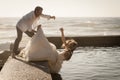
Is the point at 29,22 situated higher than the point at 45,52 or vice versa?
the point at 29,22

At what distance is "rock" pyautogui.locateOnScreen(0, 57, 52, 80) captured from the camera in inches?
217

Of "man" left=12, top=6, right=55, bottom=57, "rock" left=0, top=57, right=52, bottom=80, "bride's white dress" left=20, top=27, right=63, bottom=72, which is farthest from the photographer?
"man" left=12, top=6, right=55, bottom=57

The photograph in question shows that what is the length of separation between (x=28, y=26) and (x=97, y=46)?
858 cm

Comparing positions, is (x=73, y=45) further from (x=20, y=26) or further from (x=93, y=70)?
(x=93, y=70)

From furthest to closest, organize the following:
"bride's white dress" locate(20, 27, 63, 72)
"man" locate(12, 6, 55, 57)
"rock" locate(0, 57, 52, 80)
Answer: "man" locate(12, 6, 55, 57) < "bride's white dress" locate(20, 27, 63, 72) < "rock" locate(0, 57, 52, 80)

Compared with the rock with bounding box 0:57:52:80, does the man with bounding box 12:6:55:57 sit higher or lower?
higher

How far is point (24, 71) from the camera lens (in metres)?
6.03

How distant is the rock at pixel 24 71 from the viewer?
5500mm

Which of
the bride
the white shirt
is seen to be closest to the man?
the white shirt

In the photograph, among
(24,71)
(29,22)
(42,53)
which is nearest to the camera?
(24,71)

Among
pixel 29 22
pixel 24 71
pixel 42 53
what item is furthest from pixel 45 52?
pixel 29 22

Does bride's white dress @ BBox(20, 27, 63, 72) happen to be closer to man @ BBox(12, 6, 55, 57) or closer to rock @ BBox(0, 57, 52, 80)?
rock @ BBox(0, 57, 52, 80)

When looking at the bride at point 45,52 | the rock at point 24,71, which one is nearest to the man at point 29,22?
the bride at point 45,52

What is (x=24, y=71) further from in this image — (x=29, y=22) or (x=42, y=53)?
(x=29, y=22)
